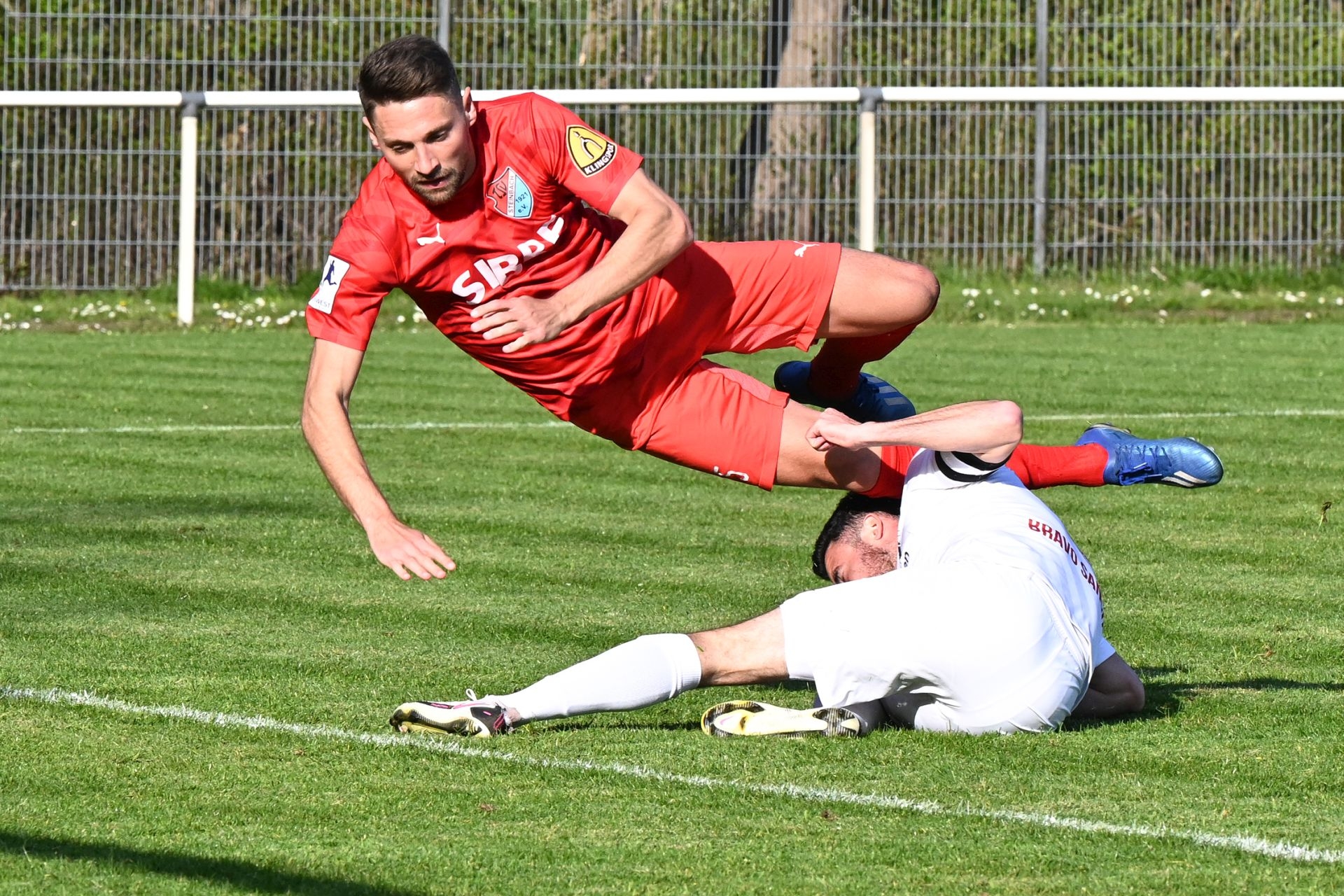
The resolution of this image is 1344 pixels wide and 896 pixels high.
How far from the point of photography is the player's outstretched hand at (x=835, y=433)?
6.14 meters

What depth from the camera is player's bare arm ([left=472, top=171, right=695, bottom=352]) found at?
5445mm

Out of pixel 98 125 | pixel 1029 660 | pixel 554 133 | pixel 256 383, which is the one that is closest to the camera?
pixel 1029 660

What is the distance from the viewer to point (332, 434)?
6012 millimetres

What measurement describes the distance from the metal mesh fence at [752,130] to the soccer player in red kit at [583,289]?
1318cm

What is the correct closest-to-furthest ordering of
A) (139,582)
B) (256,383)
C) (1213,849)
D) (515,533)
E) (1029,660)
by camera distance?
1. (1213,849)
2. (1029,660)
3. (139,582)
4. (515,533)
5. (256,383)

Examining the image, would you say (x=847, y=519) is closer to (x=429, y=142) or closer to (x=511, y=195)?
(x=511, y=195)

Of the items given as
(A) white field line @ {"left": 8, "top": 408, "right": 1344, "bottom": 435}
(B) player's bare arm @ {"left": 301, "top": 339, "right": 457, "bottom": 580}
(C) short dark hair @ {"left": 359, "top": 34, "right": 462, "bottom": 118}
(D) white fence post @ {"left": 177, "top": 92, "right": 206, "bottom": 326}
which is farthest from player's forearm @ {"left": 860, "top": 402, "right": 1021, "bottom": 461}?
(D) white fence post @ {"left": 177, "top": 92, "right": 206, "bottom": 326}

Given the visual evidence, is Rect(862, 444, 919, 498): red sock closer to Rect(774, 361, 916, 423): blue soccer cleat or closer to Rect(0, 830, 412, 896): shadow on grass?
Rect(774, 361, 916, 423): blue soccer cleat

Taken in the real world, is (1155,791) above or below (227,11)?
below

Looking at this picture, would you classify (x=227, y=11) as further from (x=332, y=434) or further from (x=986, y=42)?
(x=332, y=434)

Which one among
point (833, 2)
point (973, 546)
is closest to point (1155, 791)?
point (973, 546)

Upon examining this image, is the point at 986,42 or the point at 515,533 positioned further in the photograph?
the point at 986,42

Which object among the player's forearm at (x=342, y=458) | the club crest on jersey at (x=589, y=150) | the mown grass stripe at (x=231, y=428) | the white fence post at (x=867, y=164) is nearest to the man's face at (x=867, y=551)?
the club crest on jersey at (x=589, y=150)

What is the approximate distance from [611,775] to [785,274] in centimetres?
208
